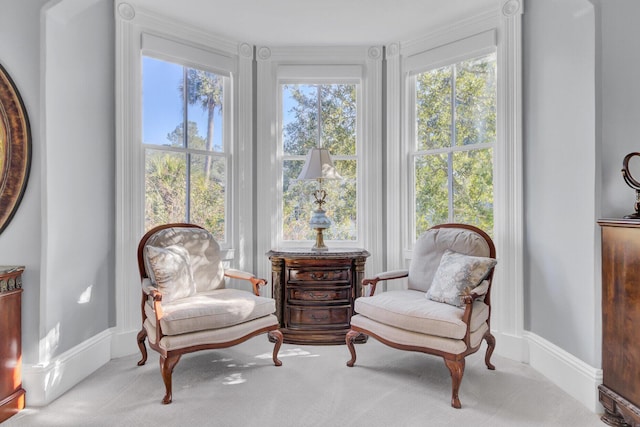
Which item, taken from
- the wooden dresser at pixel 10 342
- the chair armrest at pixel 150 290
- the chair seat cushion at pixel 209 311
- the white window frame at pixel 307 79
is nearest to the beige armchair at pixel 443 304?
the chair seat cushion at pixel 209 311

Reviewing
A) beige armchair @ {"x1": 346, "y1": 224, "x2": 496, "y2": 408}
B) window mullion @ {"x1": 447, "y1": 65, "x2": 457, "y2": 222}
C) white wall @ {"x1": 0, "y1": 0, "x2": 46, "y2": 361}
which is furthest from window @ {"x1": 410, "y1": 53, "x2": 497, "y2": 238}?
white wall @ {"x1": 0, "y1": 0, "x2": 46, "y2": 361}

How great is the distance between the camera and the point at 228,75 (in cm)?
378

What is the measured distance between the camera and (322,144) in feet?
13.0

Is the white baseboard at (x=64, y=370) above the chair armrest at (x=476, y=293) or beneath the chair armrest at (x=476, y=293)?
beneath

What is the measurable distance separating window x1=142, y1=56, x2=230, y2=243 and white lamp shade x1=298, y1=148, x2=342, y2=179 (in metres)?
0.85

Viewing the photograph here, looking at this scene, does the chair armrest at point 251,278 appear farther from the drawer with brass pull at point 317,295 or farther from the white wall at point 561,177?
the white wall at point 561,177

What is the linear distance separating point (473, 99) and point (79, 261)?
131 inches

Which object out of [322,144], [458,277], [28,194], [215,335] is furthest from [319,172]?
[28,194]

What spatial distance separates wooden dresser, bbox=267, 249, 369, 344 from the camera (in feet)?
10.8

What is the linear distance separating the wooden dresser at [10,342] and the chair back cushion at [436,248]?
8.46ft

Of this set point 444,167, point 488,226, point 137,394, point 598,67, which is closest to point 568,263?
point 488,226

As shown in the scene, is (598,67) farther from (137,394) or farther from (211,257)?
(137,394)

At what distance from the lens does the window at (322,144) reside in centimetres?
395

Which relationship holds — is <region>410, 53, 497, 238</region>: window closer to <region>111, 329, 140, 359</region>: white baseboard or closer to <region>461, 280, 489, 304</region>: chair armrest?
<region>461, 280, 489, 304</region>: chair armrest
